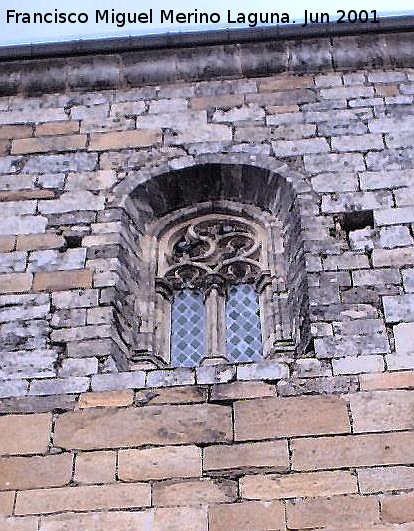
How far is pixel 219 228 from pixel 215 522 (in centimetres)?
294

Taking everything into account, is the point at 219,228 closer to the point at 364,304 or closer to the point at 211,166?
the point at 211,166

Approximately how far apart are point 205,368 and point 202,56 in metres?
3.53

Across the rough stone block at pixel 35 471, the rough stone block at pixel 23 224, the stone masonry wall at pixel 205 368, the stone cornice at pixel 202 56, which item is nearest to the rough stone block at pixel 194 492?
the stone masonry wall at pixel 205 368

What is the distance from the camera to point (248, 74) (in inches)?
328

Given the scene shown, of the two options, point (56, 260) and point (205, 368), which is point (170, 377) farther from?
point (56, 260)

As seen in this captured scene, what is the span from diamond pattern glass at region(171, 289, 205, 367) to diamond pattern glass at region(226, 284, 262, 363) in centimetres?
19

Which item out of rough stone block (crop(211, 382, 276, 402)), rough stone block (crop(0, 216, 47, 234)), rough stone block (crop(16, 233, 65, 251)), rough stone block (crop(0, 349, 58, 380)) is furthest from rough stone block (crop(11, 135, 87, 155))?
rough stone block (crop(211, 382, 276, 402))

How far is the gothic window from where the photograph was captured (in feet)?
21.5

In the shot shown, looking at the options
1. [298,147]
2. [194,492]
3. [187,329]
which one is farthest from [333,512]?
[298,147]

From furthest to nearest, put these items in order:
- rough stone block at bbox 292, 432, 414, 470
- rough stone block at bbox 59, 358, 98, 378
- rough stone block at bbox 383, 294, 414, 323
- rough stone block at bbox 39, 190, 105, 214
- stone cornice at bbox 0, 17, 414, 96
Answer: stone cornice at bbox 0, 17, 414, 96
rough stone block at bbox 39, 190, 105, 214
rough stone block at bbox 383, 294, 414, 323
rough stone block at bbox 59, 358, 98, 378
rough stone block at bbox 292, 432, 414, 470

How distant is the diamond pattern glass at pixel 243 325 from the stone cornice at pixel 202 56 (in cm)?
228

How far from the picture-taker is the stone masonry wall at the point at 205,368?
5203mm

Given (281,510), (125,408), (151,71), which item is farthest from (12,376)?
(151,71)

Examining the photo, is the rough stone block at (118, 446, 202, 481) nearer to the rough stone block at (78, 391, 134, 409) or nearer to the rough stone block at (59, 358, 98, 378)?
the rough stone block at (78, 391, 134, 409)
